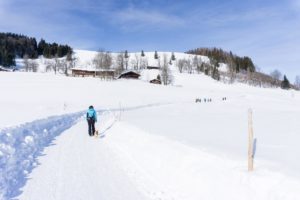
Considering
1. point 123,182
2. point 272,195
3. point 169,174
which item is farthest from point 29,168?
point 272,195

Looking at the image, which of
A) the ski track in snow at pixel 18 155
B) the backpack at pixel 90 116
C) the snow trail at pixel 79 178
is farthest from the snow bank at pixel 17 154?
the backpack at pixel 90 116

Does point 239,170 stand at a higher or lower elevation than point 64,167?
higher

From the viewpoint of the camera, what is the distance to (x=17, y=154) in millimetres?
12148

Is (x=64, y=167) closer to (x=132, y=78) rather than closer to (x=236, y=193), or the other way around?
(x=236, y=193)

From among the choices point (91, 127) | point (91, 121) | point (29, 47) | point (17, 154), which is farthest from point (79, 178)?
point (29, 47)

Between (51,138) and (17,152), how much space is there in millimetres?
5696

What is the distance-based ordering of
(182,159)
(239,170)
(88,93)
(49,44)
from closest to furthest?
(239,170), (182,159), (88,93), (49,44)

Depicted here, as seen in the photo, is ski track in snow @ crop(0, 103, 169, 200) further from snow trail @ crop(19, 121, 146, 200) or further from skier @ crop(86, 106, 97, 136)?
skier @ crop(86, 106, 97, 136)

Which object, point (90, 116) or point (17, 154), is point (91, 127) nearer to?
point (90, 116)

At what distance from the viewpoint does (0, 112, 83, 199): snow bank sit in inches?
340

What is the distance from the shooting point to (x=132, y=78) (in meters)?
127

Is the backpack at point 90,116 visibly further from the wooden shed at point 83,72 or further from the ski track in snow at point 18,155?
the wooden shed at point 83,72

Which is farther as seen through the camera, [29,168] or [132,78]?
[132,78]

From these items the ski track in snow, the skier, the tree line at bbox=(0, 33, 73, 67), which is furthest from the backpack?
the tree line at bbox=(0, 33, 73, 67)
